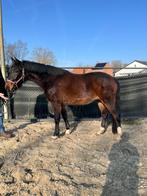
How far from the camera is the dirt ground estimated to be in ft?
17.1

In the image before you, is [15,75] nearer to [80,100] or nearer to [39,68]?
[39,68]

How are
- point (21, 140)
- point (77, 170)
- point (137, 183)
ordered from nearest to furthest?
point (137, 183) → point (77, 170) → point (21, 140)

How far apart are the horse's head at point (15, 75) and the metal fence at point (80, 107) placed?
96.8 inches

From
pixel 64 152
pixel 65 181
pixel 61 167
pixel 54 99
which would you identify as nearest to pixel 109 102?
pixel 54 99

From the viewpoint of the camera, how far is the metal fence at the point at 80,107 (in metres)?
11.2

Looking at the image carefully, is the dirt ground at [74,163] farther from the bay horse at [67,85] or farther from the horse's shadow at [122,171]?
the bay horse at [67,85]

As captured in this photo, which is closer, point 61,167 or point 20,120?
point 61,167

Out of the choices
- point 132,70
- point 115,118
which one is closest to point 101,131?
point 115,118

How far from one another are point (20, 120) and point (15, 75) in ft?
8.39

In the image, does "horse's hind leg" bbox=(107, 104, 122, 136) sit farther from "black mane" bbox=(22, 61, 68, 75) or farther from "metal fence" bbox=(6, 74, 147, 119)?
"metal fence" bbox=(6, 74, 147, 119)

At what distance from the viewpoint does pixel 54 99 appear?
28.7 ft

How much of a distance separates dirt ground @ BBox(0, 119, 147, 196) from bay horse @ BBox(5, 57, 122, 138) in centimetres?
73

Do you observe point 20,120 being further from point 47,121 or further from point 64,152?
point 64,152

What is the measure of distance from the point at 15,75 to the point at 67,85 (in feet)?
4.35
